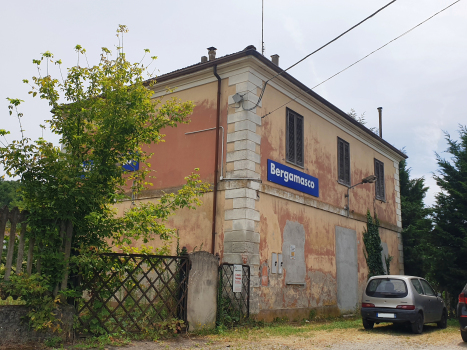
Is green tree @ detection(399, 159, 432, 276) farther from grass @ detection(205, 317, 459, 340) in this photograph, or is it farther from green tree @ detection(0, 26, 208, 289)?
green tree @ detection(0, 26, 208, 289)

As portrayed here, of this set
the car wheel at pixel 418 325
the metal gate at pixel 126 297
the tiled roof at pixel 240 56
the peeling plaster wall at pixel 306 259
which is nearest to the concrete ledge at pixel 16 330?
the metal gate at pixel 126 297

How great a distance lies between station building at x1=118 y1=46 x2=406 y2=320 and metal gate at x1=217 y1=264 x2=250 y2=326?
0.79 feet

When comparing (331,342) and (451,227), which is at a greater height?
(451,227)

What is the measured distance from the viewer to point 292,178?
13.7 m

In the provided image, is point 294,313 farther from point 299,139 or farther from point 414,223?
point 414,223

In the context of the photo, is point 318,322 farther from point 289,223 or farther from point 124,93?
point 124,93

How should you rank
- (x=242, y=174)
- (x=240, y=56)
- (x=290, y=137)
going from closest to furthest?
(x=242, y=174) < (x=240, y=56) < (x=290, y=137)

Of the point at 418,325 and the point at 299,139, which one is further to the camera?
the point at 299,139

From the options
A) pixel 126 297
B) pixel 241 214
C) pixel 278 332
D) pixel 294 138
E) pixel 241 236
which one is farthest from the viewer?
pixel 294 138

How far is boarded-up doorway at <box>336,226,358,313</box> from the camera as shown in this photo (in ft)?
50.7

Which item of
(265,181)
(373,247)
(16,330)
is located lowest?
(16,330)

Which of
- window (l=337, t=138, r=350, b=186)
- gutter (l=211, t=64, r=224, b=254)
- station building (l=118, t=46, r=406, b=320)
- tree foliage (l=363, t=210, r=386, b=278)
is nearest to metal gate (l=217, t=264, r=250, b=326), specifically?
station building (l=118, t=46, r=406, b=320)

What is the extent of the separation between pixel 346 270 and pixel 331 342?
→ 7.12 meters

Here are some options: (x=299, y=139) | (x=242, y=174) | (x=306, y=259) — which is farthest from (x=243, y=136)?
(x=306, y=259)
